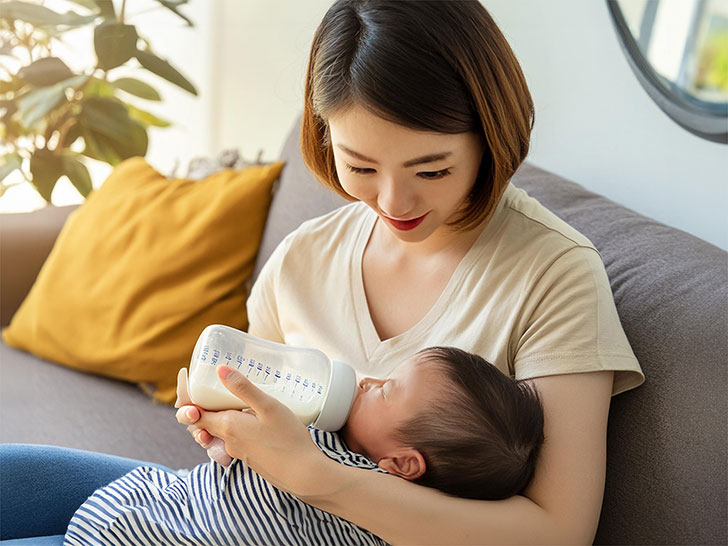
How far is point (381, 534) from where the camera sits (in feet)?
3.29

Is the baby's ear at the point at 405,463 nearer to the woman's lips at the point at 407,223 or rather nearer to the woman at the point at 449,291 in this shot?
the woman at the point at 449,291

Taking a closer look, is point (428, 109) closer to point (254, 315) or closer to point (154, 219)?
point (254, 315)

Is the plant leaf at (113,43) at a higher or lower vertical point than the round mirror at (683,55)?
lower

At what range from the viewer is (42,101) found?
7.20ft

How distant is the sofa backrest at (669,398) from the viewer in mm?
988

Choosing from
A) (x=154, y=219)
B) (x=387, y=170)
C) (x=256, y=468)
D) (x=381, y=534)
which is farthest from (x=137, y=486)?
(x=154, y=219)

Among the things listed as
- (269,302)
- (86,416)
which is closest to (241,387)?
(269,302)

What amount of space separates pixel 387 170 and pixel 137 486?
0.56 meters

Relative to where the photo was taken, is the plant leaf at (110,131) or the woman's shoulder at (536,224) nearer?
the woman's shoulder at (536,224)

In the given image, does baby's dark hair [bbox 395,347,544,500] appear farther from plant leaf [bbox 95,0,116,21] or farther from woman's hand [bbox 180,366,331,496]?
plant leaf [bbox 95,0,116,21]

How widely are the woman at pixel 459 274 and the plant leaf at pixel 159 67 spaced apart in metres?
1.17

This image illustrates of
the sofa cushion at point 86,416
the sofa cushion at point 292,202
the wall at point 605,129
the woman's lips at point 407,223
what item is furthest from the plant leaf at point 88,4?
the woman's lips at point 407,223

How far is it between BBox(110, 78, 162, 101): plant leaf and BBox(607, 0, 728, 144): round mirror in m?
1.43

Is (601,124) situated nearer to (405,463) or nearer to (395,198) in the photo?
(395,198)
